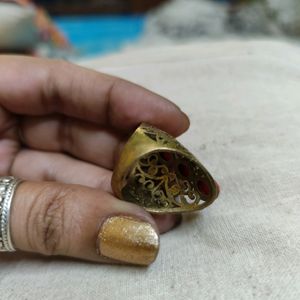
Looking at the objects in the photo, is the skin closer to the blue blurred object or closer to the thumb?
the thumb

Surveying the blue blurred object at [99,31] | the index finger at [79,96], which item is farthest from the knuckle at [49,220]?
the blue blurred object at [99,31]

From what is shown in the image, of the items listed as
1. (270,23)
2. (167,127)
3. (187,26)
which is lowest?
(187,26)

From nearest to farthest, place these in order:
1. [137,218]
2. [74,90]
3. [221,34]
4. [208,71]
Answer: [137,218]
[74,90]
[208,71]
[221,34]

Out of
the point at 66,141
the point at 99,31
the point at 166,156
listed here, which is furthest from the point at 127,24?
the point at 166,156

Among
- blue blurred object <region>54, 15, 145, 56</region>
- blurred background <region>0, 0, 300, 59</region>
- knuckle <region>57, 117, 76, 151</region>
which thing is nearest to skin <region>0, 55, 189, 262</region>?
knuckle <region>57, 117, 76, 151</region>

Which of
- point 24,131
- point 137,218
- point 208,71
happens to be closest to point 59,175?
point 24,131

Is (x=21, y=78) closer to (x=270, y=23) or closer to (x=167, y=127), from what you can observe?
(x=167, y=127)
